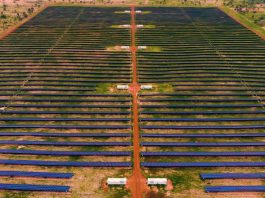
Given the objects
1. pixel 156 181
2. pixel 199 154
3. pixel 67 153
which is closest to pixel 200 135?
pixel 199 154

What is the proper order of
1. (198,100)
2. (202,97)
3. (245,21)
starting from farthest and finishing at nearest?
(245,21), (202,97), (198,100)

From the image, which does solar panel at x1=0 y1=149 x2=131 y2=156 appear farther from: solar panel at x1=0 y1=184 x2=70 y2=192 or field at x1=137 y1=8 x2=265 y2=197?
solar panel at x1=0 y1=184 x2=70 y2=192

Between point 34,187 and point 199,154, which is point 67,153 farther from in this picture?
point 199,154

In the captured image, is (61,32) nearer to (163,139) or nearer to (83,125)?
(83,125)

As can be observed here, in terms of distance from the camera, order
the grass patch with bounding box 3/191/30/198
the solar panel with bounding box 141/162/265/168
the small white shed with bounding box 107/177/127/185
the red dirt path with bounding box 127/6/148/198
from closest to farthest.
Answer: the grass patch with bounding box 3/191/30/198
the red dirt path with bounding box 127/6/148/198
the small white shed with bounding box 107/177/127/185
the solar panel with bounding box 141/162/265/168

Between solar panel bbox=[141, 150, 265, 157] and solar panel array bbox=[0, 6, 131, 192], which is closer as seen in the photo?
solar panel bbox=[141, 150, 265, 157]

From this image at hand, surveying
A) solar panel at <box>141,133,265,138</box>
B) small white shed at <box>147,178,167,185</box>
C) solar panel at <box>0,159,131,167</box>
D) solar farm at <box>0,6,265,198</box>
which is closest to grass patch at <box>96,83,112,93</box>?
solar farm at <box>0,6,265,198</box>

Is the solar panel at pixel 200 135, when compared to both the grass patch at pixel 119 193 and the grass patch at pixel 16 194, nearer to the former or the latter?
the grass patch at pixel 119 193

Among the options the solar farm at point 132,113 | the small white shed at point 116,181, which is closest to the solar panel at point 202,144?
the solar farm at point 132,113
